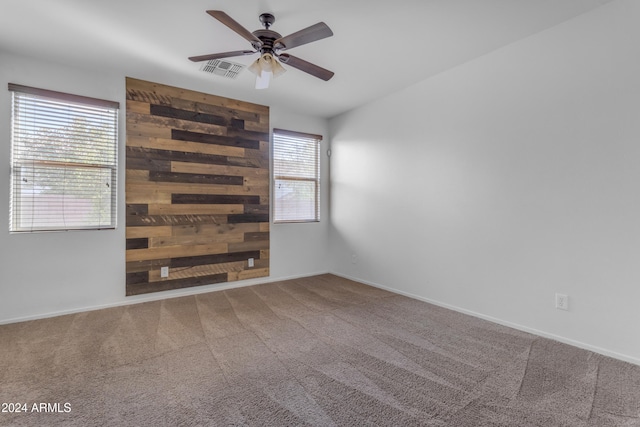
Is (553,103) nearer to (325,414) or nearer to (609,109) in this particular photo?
(609,109)

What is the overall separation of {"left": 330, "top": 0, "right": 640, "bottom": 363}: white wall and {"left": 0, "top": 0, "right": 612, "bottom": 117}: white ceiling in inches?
13.0

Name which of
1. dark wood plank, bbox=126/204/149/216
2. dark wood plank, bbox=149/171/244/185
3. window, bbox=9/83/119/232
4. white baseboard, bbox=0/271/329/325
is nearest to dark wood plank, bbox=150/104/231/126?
window, bbox=9/83/119/232

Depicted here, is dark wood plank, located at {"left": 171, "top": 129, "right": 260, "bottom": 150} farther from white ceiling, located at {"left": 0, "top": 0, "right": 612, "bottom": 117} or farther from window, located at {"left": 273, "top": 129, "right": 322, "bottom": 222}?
white ceiling, located at {"left": 0, "top": 0, "right": 612, "bottom": 117}

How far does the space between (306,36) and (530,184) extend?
89.7 inches

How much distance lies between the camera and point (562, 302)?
2.45 metres

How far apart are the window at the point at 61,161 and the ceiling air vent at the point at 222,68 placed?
122cm

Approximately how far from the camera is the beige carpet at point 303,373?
1625 mm

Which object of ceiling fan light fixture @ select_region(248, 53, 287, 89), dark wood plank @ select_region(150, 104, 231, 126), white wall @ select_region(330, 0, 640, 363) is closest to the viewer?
white wall @ select_region(330, 0, 640, 363)

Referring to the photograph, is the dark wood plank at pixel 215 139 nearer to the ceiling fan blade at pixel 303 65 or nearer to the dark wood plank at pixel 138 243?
the dark wood plank at pixel 138 243

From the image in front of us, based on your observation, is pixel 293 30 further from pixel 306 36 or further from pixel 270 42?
pixel 306 36

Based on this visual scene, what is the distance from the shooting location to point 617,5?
2.15 meters

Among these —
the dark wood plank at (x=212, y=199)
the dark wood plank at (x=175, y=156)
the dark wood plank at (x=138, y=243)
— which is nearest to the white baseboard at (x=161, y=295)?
the dark wood plank at (x=138, y=243)

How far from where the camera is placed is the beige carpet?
1.62m

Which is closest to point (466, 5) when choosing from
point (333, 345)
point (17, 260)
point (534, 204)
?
point (534, 204)
